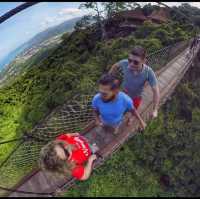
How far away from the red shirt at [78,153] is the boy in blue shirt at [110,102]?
44cm

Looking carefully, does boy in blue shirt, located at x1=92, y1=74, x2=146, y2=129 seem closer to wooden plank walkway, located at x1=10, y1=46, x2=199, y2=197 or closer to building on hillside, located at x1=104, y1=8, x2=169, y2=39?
wooden plank walkway, located at x1=10, y1=46, x2=199, y2=197

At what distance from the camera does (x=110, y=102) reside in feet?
11.8

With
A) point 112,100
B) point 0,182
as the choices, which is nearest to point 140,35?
point 0,182

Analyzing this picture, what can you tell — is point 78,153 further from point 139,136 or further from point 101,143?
point 139,136

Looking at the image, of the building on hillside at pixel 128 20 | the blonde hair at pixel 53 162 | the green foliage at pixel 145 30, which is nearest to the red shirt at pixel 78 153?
the blonde hair at pixel 53 162

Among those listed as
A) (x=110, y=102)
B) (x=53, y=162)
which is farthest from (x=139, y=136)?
(x=53, y=162)

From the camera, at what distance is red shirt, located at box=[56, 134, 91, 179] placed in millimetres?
3137

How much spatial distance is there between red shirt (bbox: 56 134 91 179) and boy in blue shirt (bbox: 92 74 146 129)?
44cm

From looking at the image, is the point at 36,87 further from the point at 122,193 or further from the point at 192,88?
the point at 122,193

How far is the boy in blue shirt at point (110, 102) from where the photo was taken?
327cm

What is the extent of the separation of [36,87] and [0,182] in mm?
8995

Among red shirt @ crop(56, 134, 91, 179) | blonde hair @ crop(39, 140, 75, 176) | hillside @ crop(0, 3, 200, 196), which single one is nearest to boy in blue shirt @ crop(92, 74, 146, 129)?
red shirt @ crop(56, 134, 91, 179)

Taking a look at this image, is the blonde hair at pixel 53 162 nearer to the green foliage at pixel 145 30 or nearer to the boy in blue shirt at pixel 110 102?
the boy in blue shirt at pixel 110 102

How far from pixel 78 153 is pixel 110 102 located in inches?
25.4
